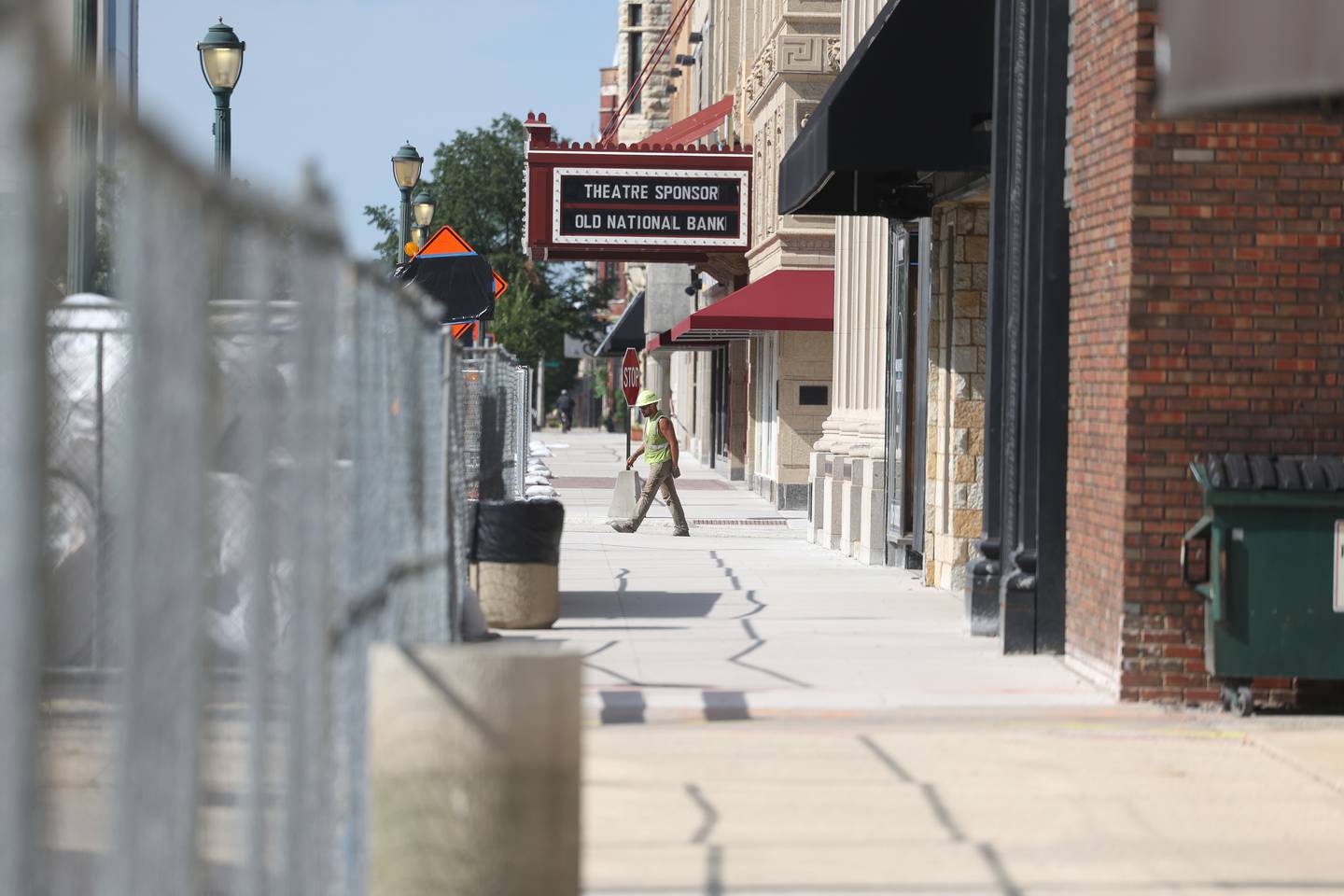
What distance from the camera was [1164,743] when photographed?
8.52m

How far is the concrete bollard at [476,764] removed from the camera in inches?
164

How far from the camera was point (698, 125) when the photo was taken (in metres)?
35.4

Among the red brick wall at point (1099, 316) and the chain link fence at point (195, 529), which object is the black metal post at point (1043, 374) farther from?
the chain link fence at point (195, 529)

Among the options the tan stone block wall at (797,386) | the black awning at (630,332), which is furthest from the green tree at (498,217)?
the tan stone block wall at (797,386)

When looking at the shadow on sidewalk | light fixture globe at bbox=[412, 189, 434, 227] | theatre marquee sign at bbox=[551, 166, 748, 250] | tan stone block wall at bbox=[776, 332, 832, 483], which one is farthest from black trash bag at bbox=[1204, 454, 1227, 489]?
light fixture globe at bbox=[412, 189, 434, 227]

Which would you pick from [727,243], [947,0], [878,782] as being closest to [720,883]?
[878,782]

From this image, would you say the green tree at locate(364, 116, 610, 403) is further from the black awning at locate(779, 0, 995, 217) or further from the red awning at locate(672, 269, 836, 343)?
the black awning at locate(779, 0, 995, 217)

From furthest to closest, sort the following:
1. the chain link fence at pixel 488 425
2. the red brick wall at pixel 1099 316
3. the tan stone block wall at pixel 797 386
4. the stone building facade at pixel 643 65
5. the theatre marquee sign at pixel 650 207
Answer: the stone building facade at pixel 643 65 → the theatre marquee sign at pixel 650 207 → the tan stone block wall at pixel 797 386 → the chain link fence at pixel 488 425 → the red brick wall at pixel 1099 316

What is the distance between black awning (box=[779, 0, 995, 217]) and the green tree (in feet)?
268

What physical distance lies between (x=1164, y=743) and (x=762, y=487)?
867 inches

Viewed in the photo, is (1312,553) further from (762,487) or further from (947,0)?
(762,487)

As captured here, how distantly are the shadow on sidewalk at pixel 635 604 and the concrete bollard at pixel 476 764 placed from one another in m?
8.72

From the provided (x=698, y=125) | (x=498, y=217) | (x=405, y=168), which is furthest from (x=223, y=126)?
(x=498, y=217)

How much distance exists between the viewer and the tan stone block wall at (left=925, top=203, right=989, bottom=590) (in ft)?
48.1
